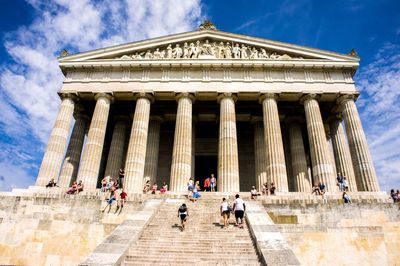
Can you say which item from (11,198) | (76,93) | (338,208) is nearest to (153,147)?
(76,93)

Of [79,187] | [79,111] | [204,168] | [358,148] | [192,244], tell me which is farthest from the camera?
[204,168]

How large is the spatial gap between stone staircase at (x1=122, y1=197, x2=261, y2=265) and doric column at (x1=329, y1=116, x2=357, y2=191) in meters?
16.1

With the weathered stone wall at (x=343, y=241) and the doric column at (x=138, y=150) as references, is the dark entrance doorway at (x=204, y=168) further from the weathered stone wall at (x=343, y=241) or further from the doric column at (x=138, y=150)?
the weathered stone wall at (x=343, y=241)

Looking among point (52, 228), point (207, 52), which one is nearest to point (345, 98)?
point (207, 52)

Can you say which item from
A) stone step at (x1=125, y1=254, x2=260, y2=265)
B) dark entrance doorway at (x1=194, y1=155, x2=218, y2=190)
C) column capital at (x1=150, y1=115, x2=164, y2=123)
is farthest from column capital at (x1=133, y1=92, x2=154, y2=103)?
stone step at (x1=125, y1=254, x2=260, y2=265)

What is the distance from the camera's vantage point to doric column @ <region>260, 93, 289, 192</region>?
2334 cm

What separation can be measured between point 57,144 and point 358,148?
2594 cm

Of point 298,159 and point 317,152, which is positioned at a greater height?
point 298,159

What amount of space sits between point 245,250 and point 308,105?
19.2m

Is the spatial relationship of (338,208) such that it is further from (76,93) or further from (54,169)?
(76,93)

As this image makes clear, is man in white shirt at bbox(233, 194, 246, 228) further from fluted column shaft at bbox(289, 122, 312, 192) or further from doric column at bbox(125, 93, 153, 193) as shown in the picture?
fluted column shaft at bbox(289, 122, 312, 192)

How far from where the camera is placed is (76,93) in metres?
27.2

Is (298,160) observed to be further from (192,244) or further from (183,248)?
(183,248)

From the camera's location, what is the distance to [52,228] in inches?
592
